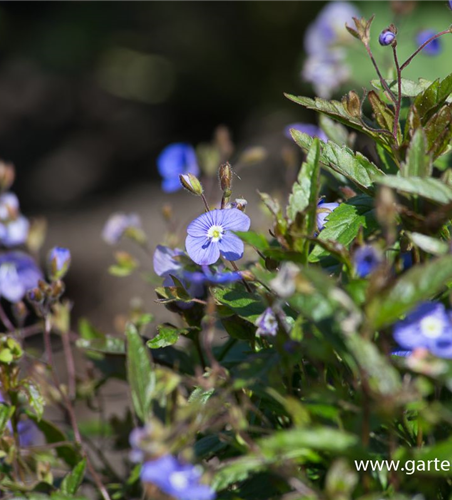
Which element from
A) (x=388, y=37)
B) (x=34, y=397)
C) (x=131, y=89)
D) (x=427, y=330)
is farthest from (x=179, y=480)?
(x=131, y=89)

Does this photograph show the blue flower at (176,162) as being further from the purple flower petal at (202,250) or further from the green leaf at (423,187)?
the green leaf at (423,187)

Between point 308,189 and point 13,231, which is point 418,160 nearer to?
point 308,189

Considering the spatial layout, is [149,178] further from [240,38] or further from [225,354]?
[225,354]

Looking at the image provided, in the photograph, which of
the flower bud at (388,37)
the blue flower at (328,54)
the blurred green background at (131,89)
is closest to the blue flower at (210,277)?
the flower bud at (388,37)

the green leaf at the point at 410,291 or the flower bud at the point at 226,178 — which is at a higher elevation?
the flower bud at the point at 226,178

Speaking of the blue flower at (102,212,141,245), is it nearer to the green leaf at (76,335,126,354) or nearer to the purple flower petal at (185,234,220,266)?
the green leaf at (76,335,126,354)

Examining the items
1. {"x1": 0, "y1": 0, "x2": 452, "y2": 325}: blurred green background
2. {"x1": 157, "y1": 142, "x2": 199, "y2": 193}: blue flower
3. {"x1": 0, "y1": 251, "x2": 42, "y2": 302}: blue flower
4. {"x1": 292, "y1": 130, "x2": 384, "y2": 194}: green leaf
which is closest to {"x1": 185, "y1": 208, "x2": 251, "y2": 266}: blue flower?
{"x1": 292, "y1": 130, "x2": 384, "y2": 194}: green leaf
